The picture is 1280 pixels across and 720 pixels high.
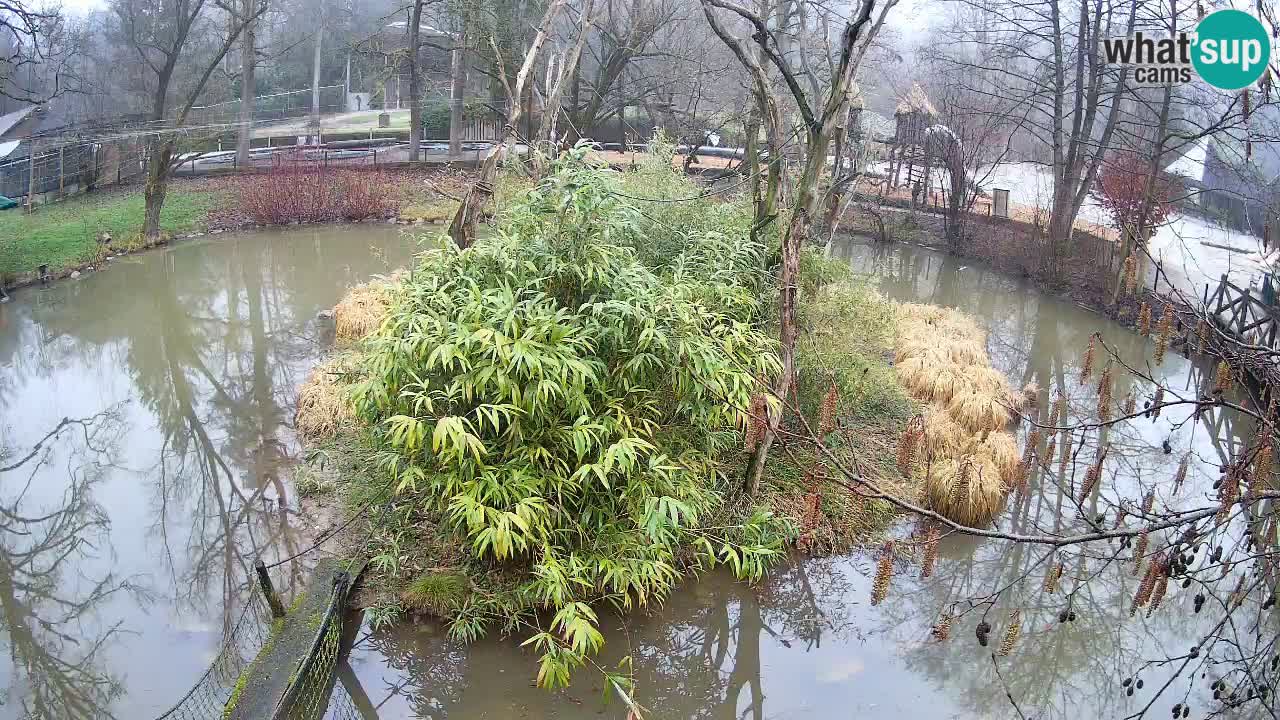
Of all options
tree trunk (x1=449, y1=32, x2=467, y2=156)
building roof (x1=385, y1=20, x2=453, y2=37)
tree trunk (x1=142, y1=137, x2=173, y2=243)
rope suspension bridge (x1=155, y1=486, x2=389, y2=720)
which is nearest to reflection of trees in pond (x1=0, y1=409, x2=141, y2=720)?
rope suspension bridge (x1=155, y1=486, x2=389, y2=720)

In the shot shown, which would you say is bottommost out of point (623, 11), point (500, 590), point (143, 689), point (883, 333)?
point (143, 689)

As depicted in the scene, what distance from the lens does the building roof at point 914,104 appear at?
61.2 ft

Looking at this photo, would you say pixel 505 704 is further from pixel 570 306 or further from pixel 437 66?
pixel 437 66

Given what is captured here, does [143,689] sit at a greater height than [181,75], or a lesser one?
lesser

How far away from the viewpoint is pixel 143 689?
514cm

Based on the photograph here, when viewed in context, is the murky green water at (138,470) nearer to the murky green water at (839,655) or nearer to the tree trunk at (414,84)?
the murky green water at (839,655)

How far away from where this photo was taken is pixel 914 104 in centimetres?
1866

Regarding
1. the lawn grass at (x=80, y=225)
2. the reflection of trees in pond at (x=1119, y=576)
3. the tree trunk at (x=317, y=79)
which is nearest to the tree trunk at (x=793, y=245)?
the reflection of trees in pond at (x=1119, y=576)

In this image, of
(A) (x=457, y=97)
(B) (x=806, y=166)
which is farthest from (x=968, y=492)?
(A) (x=457, y=97)

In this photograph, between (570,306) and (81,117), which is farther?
(81,117)

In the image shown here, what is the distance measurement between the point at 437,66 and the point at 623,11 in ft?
16.7

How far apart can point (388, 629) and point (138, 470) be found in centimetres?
340

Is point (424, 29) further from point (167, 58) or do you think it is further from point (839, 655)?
point (839, 655)

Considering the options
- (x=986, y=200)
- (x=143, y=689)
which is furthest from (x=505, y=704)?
(x=986, y=200)
